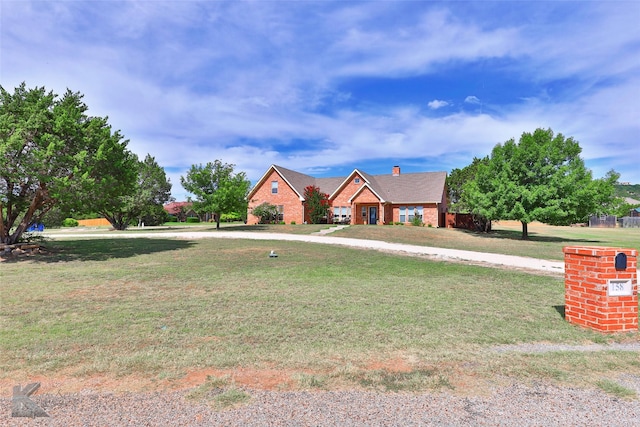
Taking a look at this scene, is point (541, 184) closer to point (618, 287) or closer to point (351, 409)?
point (618, 287)

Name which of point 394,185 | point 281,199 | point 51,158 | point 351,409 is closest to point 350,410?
point 351,409

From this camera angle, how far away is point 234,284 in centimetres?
827

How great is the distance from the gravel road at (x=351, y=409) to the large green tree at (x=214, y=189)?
2694 cm

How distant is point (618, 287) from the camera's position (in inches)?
194

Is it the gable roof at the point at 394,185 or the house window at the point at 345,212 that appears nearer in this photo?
the gable roof at the point at 394,185

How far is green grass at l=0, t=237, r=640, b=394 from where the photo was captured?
12.3 ft

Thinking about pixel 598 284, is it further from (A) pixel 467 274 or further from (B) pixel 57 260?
(B) pixel 57 260

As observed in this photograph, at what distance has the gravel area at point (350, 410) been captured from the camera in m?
2.73

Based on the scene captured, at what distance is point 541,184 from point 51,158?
91.3 ft

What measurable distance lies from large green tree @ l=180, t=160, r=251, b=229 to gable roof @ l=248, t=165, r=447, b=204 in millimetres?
8208

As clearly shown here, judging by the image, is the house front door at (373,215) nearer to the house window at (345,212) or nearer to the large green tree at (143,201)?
the house window at (345,212)

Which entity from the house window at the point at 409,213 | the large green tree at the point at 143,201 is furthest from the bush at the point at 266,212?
the house window at the point at 409,213

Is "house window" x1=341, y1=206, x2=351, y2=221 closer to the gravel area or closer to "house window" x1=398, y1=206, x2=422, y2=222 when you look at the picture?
"house window" x1=398, y1=206, x2=422, y2=222

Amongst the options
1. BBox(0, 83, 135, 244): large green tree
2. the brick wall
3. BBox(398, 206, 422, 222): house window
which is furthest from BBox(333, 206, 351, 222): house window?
BBox(0, 83, 135, 244): large green tree
